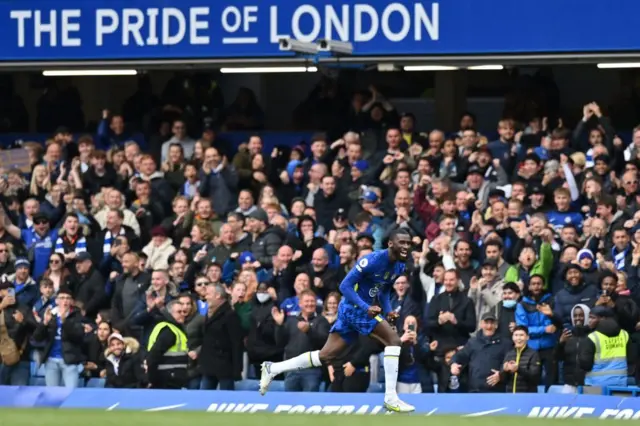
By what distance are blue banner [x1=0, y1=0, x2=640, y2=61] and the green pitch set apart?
808 centimetres

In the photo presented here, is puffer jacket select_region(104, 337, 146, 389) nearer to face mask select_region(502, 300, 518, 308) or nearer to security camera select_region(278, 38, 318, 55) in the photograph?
security camera select_region(278, 38, 318, 55)

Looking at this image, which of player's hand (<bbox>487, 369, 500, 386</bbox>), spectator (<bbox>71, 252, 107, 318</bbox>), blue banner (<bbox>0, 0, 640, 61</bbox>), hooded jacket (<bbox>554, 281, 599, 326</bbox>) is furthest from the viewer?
blue banner (<bbox>0, 0, 640, 61</bbox>)

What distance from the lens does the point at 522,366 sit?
63.2 feet

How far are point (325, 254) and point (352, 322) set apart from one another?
3302 mm

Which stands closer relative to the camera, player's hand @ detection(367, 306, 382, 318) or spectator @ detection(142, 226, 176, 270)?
A: player's hand @ detection(367, 306, 382, 318)

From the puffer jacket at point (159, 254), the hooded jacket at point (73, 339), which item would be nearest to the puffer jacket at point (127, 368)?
the hooded jacket at point (73, 339)

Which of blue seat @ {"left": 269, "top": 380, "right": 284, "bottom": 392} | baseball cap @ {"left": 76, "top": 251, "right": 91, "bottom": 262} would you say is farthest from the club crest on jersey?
baseball cap @ {"left": 76, "top": 251, "right": 91, "bottom": 262}

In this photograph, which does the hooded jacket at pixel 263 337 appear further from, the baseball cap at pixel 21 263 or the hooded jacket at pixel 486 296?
the baseball cap at pixel 21 263

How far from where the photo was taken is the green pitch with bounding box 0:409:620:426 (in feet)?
47.7

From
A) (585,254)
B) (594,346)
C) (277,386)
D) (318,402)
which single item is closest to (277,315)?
(277,386)

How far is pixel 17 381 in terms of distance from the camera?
2200 cm

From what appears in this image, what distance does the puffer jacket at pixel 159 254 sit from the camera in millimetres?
22156

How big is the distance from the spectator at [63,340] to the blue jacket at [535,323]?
18.4ft

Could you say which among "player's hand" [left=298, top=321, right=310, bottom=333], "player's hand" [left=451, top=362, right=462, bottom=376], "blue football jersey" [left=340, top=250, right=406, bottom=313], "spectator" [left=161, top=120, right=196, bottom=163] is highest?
"spectator" [left=161, top=120, right=196, bottom=163]
